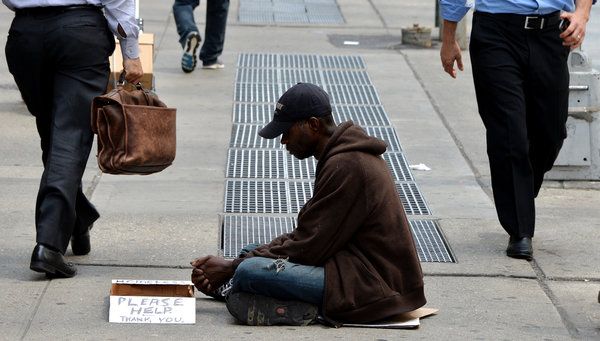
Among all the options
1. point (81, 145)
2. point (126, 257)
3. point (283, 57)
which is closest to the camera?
point (81, 145)

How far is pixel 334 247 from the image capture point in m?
4.97

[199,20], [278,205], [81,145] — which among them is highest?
[81,145]

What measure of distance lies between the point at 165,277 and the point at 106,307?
55 centimetres

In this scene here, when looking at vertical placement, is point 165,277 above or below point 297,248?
below

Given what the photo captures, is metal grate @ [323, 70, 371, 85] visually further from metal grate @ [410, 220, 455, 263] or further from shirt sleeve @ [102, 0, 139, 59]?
shirt sleeve @ [102, 0, 139, 59]

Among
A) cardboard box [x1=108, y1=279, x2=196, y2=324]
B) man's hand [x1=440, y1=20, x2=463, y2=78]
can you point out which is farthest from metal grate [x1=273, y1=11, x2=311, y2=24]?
cardboard box [x1=108, y1=279, x2=196, y2=324]

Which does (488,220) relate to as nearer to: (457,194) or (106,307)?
(457,194)

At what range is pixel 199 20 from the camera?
14602 millimetres

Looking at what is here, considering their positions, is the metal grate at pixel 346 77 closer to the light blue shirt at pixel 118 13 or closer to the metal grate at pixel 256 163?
the metal grate at pixel 256 163

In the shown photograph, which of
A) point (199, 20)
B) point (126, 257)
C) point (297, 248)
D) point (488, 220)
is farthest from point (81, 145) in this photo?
point (199, 20)

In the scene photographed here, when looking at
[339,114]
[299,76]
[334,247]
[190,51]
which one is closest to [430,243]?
[334,247]

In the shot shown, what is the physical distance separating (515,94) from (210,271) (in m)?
1.92

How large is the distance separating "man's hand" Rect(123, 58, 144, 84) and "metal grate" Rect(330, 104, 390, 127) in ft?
12.5

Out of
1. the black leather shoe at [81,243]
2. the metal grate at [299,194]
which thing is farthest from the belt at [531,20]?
the black leather shoe at [81,243]
